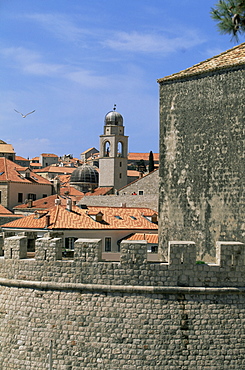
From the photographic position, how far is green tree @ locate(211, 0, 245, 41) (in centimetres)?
1650

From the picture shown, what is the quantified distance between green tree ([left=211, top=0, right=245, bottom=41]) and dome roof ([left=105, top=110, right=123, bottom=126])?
8435 centimetres

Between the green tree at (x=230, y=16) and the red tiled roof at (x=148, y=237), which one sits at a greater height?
the green tree at (x=230, y=16)

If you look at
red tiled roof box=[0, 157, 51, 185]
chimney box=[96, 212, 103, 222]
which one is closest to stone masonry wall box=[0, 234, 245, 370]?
chimney box=[96, 212, 103, 222]

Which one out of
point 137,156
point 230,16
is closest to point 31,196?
point 230,16

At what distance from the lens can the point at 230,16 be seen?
16938mm

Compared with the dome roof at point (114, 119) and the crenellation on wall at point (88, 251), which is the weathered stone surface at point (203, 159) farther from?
the dome roof at point (114, 119)

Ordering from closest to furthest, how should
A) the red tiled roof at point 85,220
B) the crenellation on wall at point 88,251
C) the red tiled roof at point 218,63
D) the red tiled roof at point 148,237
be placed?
the crenellation on wall at point 88,251
the red tiled roof at point 218,63
the red tiled roof at point 148,237
the red tiled roof at point 85,220

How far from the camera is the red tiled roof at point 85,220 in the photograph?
35.3 metres

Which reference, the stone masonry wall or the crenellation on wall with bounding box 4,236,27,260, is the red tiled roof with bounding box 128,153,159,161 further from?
the stone masonry wall

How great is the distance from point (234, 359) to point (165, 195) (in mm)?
6016

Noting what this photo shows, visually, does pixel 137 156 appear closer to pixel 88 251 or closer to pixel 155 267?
pixel 88 251

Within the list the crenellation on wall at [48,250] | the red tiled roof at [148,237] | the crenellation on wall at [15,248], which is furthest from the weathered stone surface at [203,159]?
the red tiled roof at [148,237]

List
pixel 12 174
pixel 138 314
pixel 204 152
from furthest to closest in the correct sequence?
pixel 12 174
pixel 204 152
pixel 138 314

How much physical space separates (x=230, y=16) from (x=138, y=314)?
9.67 m
